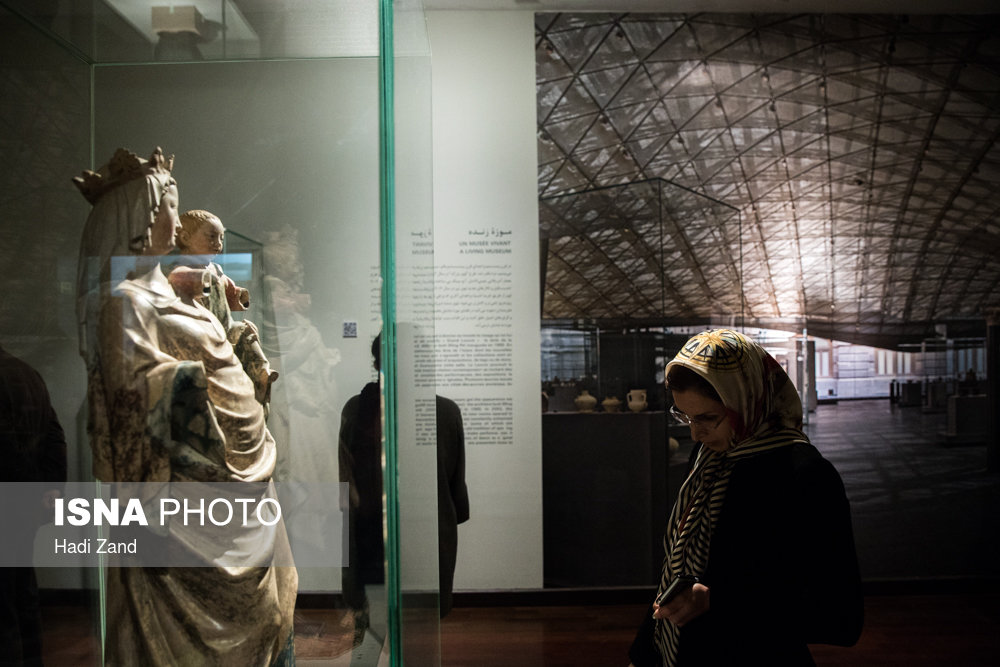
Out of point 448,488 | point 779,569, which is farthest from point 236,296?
point 448,488

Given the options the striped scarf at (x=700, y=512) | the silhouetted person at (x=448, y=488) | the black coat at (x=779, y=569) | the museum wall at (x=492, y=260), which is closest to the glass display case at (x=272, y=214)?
the striped scarf at (x=700, y=512)

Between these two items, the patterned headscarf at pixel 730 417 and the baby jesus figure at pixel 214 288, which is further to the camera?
the baby jesus figure at pixel 214 288

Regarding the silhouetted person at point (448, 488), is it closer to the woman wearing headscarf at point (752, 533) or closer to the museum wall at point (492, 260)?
the museum wall at point (492, 260)

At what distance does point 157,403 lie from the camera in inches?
68.1

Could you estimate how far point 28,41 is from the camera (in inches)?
71.8

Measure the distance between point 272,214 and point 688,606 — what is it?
156 cm

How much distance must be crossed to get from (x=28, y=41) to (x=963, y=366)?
5575 millimetres

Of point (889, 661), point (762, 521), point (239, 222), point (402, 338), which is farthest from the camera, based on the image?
point (889, 661)

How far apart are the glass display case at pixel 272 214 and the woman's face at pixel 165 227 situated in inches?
5.7

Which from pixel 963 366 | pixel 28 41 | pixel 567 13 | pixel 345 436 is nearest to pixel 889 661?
pixel 963 366

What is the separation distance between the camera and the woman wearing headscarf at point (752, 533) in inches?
60.9

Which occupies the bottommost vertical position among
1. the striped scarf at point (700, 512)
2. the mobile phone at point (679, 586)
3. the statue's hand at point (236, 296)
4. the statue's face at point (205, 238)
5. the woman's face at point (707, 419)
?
the mobile phone at point (679, 586)

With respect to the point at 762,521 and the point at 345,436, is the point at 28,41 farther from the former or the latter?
the point at 762,521

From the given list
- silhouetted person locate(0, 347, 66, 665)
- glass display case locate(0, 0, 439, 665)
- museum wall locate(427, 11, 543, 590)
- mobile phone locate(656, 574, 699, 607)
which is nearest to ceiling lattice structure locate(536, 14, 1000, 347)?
museum wall locate(427, 11, 543, 590)
